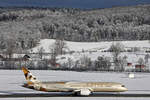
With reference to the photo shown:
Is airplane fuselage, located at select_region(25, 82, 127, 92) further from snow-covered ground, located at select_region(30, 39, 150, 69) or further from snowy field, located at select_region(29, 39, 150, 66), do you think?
snowy field, located at select_region(29, 39, 150, 66)

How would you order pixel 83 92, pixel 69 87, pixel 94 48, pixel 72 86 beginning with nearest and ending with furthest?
pixel 83 92 → pixel 69 87 → pixel 72 86 → pixel 94 48

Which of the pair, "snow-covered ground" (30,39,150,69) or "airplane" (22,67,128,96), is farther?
"snow-covered ground" (30,39,150,69)

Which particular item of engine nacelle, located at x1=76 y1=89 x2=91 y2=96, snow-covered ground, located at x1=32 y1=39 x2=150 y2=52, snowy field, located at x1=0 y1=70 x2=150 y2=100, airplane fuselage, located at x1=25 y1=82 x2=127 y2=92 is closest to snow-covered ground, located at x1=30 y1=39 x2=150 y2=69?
snow-covered ground, located at x1=32 y1=39 x2=150 y2=52

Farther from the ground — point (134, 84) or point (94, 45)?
point (94, 45)

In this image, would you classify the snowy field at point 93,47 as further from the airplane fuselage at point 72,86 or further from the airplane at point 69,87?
the airplane at point 69,87

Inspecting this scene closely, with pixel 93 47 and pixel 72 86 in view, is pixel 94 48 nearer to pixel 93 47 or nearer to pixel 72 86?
pixel 93 47

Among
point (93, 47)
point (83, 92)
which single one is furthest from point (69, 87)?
point (93, 47)

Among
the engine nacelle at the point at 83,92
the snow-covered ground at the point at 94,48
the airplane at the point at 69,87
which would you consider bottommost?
the engine nacelle at the point at 83,92

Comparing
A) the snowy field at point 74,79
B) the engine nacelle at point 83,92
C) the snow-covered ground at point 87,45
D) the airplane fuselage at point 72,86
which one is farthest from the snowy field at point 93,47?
the engine nacelle at point 83,92

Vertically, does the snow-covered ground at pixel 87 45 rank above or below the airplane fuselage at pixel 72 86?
above

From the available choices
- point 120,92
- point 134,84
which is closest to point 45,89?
point 120,92

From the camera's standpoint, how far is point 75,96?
4956 centimetres

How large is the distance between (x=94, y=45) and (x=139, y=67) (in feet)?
242

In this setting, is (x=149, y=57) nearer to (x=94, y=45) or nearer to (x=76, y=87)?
(x=94, y=45)
